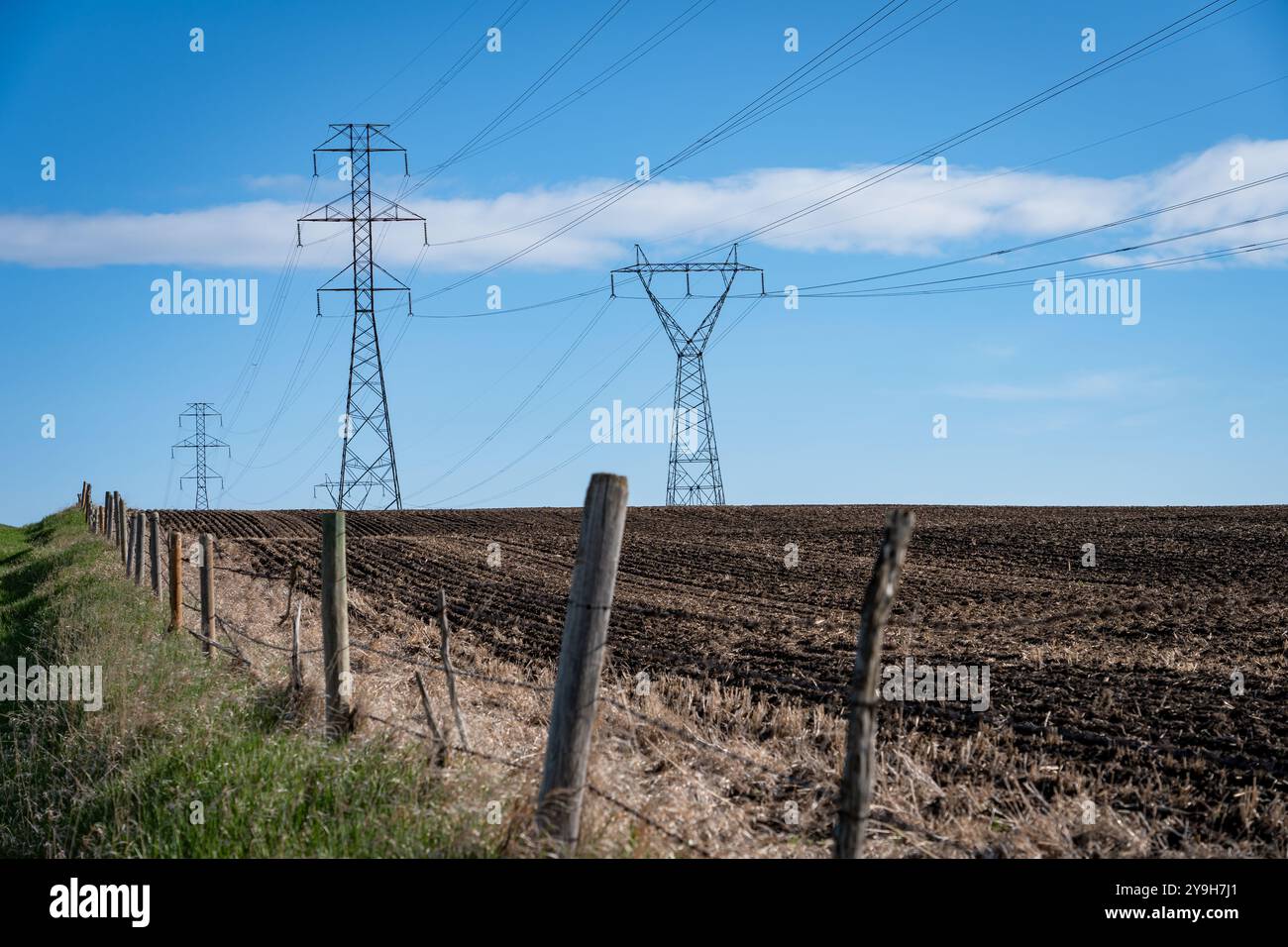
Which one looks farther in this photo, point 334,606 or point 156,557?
point 156,557

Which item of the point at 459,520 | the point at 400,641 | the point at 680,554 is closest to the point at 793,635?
the point at 400,641

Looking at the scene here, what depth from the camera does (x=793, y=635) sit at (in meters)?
18.5

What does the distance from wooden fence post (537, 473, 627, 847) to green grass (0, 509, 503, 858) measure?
1.13 ft

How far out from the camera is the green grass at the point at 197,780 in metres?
6.16

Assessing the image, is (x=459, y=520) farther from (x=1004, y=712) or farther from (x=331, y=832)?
(x=331, y=832)

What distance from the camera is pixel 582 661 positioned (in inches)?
216

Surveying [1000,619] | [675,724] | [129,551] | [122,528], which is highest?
[122,528]

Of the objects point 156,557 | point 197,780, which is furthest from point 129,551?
point 197,780

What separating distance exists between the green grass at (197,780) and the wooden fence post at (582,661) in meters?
0.35

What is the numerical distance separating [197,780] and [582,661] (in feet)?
11.2

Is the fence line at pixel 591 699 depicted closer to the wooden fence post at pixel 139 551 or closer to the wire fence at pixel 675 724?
the wire fence at pixel 675 724

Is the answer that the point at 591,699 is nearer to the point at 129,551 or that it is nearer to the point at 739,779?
the point at 739,779

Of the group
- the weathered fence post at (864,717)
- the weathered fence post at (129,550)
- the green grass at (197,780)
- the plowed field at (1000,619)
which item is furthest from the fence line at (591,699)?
the weathered fence post at (129,550)
